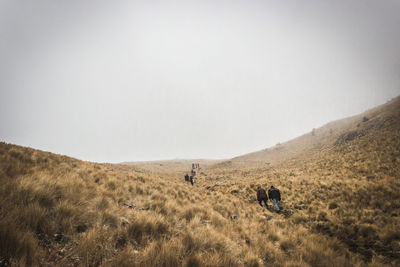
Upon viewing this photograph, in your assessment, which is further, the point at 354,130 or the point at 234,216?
the point at 354,130

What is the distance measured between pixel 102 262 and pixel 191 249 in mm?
1654

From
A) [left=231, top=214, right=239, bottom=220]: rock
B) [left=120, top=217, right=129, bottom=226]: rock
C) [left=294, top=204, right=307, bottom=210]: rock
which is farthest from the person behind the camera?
[left=294, top=204, right=307, bottom=210]: rock

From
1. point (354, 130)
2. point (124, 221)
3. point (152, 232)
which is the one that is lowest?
point (152, 232)

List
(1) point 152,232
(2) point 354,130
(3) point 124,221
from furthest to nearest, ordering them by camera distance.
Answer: (2) point 354,130, (3) point 124,221, (1) point 152,232

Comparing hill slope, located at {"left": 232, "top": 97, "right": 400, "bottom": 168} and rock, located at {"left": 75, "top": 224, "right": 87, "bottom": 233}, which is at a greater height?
hill slope, located at {"left": 232, "top": 97, "right": 400, "bottom": 168}

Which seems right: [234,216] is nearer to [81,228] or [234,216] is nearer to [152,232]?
[152,232]

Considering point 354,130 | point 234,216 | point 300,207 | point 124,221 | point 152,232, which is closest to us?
point 152,232

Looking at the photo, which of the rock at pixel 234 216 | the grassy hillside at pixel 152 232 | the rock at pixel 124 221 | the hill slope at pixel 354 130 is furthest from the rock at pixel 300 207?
the hill slope at pixel 354 130

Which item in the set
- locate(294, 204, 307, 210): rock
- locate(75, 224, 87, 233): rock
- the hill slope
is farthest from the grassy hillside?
the hill slope

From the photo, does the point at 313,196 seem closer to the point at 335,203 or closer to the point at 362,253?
the point at 335,203

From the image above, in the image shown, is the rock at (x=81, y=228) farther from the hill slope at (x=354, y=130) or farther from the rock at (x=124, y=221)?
the hill slope at (x=354, y=130)

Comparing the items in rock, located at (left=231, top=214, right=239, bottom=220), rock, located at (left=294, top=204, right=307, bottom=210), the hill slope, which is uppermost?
the hill slope

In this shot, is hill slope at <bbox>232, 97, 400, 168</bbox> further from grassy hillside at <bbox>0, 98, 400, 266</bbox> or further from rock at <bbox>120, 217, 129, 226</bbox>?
rock at <bbox>120, 217, 129, 226</bbox>

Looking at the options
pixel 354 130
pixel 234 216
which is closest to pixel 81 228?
pixel 234 216
